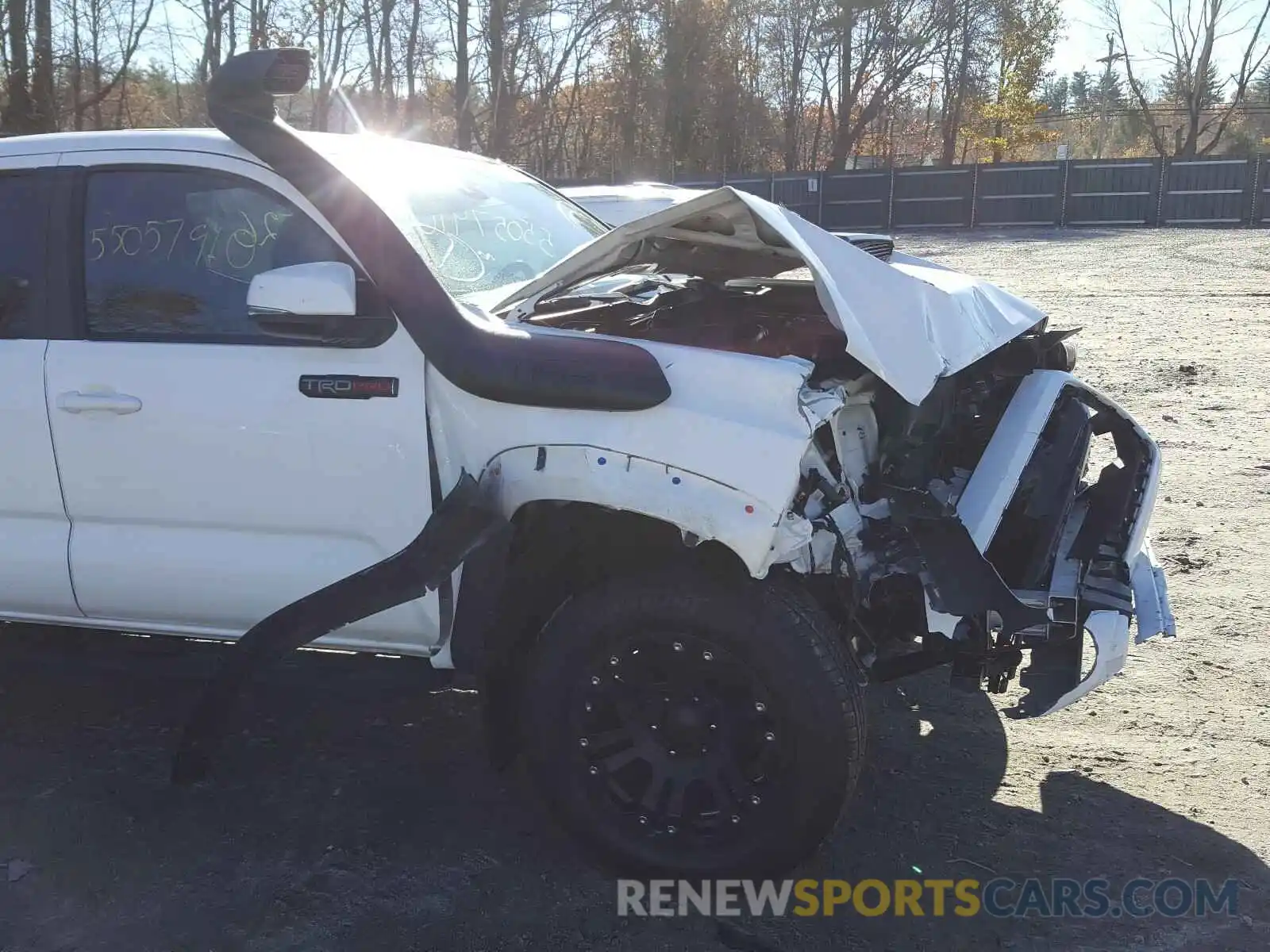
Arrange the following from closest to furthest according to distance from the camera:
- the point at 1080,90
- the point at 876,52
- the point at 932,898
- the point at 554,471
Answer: the point at 554,471 → the point at 932,898 → the point at 876,52 → the point at 1080,90

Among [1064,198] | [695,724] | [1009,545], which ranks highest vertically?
[1064,198]

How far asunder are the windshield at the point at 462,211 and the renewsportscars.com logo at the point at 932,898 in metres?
1.83

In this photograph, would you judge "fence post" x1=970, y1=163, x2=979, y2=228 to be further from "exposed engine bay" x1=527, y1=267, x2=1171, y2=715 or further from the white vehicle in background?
"exposed engine bay" x1=527, y1=267, x2=1171, y2=715

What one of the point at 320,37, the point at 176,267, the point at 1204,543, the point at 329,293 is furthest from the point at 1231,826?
the point at 320,37

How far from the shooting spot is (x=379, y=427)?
10.2 feet

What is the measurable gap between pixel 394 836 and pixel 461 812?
0.72 feet

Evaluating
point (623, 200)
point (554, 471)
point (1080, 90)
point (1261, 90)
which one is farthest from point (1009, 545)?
point (1080, 90)

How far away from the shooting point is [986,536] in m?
3.10

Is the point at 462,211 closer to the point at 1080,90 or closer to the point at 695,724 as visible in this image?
the point at 695,724

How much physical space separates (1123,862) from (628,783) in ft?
4.64

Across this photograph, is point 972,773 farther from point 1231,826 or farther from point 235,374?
point 235,374

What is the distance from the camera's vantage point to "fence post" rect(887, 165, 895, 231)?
31.0m

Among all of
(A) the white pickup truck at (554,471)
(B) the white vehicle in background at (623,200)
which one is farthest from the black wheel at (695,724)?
(B) the white vehicle in background at (623,200)

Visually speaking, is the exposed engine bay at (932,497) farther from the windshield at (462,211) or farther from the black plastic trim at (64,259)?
the black plastic trim at (64,259)
